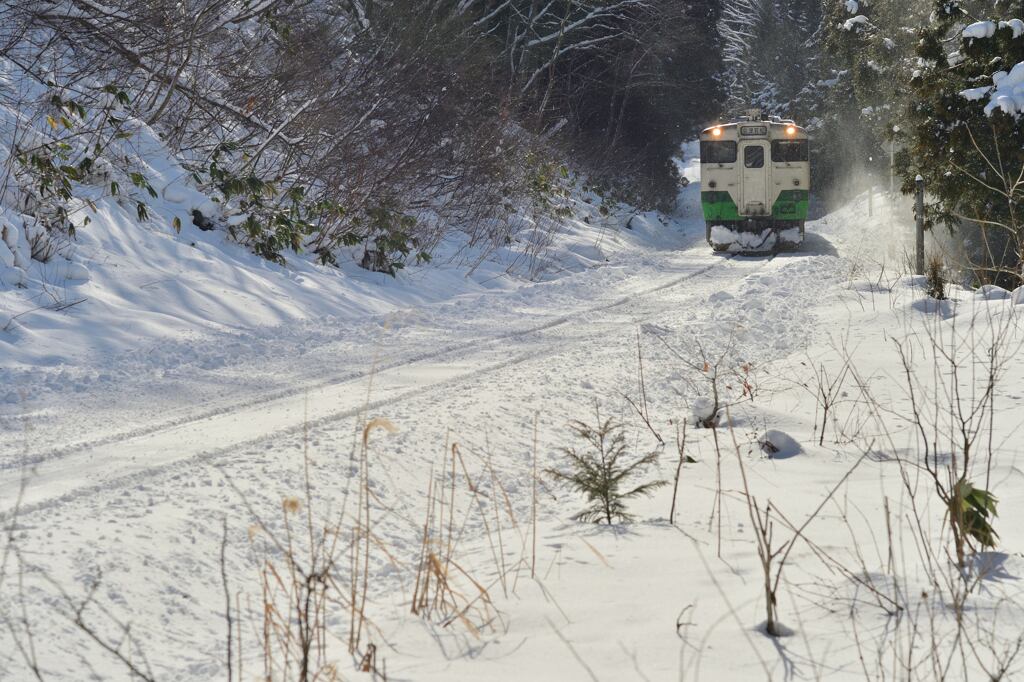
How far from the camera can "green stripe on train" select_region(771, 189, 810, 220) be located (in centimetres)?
2114

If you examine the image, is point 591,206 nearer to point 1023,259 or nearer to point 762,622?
point 1023,259

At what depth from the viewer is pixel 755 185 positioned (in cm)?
2134

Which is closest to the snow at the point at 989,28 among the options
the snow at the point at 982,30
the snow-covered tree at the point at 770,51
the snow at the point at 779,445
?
the snow at the point at 982,30

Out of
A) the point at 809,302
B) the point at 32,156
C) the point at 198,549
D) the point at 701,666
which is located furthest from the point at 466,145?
the point at 701,666

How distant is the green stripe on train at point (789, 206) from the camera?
21.1 meters

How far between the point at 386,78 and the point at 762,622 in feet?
46.2

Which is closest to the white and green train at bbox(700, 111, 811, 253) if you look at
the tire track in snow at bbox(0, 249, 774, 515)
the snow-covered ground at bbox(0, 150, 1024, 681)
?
the snow-covered ground at bbox(0, 150, 1024, 681)

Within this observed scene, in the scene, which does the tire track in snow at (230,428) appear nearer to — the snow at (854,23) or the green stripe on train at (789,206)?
the green stripe on train at (789,206)

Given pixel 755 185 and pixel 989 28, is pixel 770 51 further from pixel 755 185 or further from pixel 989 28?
pixel 989 28

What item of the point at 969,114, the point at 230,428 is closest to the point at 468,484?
the point at 230,428

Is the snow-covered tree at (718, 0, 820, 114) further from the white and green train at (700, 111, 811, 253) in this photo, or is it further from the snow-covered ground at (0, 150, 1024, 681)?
the snow-covered ground at (0, 150, 1024, 681)

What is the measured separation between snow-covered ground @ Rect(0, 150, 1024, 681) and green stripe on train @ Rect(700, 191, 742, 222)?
34.0 feet

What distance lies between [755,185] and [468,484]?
17.8m

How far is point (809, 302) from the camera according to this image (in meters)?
12.0
